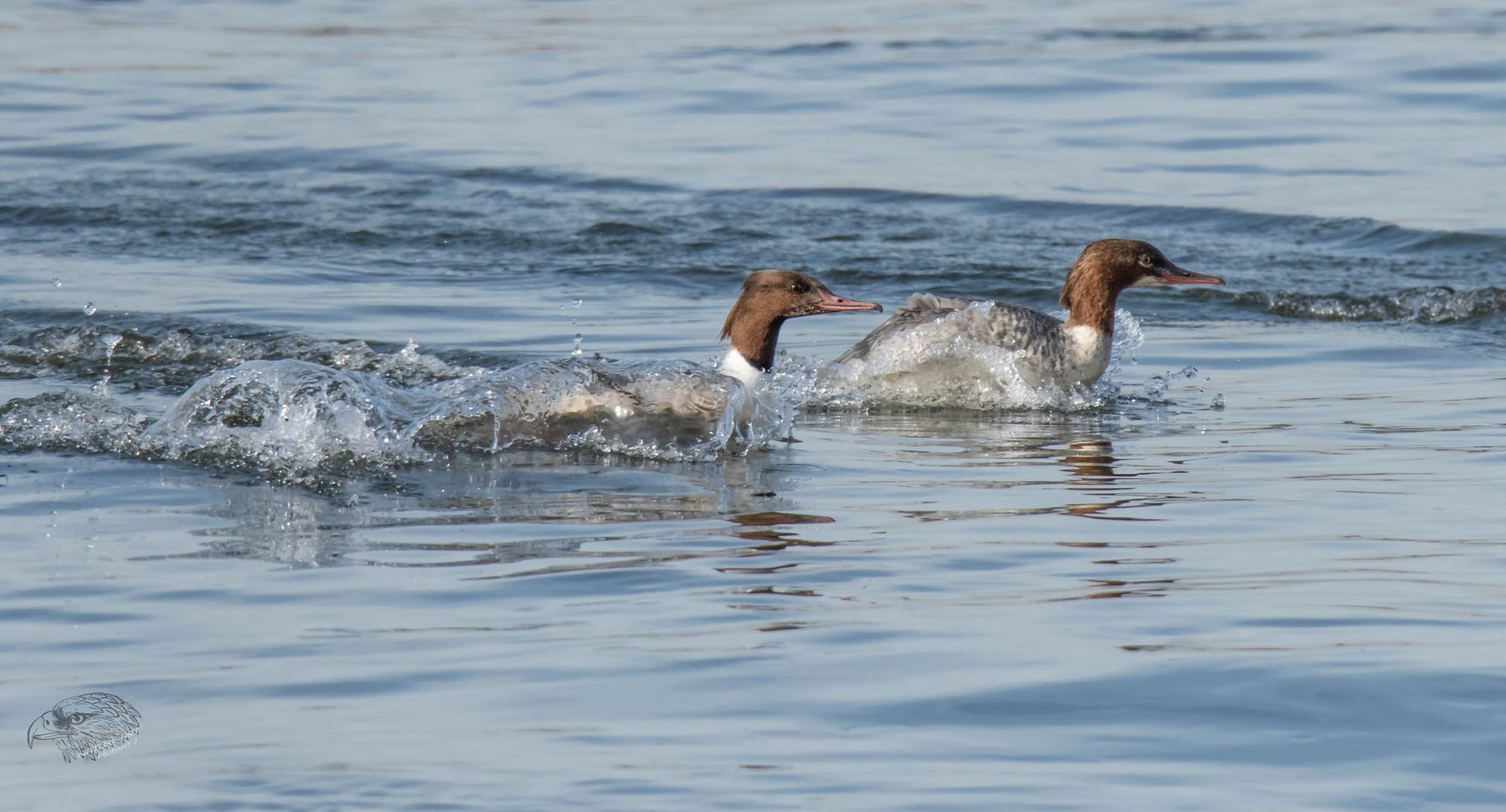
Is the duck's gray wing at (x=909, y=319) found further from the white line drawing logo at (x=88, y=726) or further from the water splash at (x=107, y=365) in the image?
the white line drawing logo at (x=88, y=726)

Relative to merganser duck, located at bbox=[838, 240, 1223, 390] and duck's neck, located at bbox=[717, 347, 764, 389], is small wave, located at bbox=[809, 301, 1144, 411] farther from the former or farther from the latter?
duck's neck, located at bbox=[717, 347, 764, 389]

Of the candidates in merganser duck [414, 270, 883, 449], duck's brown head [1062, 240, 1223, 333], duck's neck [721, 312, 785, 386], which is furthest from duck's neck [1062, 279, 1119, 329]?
merganser duck [414, 270, 883, 449]

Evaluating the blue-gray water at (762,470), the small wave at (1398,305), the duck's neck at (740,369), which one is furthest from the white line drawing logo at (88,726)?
the small wave at (1398,305)

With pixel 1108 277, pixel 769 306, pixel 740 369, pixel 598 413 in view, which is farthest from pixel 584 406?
pixel 1108 277

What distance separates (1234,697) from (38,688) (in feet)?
9.34

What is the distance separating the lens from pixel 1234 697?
5129 millimetres

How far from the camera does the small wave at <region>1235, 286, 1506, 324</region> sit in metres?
12.6

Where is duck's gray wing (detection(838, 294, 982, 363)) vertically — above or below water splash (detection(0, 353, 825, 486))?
above

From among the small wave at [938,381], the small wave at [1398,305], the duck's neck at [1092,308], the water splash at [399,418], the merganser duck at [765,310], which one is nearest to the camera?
the water splash at [399,418]

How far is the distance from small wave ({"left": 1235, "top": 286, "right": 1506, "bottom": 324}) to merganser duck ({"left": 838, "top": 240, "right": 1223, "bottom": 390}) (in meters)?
1.89

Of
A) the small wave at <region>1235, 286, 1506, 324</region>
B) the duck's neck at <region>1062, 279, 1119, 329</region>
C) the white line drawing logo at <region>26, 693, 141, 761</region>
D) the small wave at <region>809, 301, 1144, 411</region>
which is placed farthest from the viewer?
the small wave at <region>1235, 286, 1506, 324</region>

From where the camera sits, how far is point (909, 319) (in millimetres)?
10680

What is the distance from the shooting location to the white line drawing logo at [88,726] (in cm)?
478

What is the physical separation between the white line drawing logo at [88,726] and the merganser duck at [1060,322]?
594 centimetres
